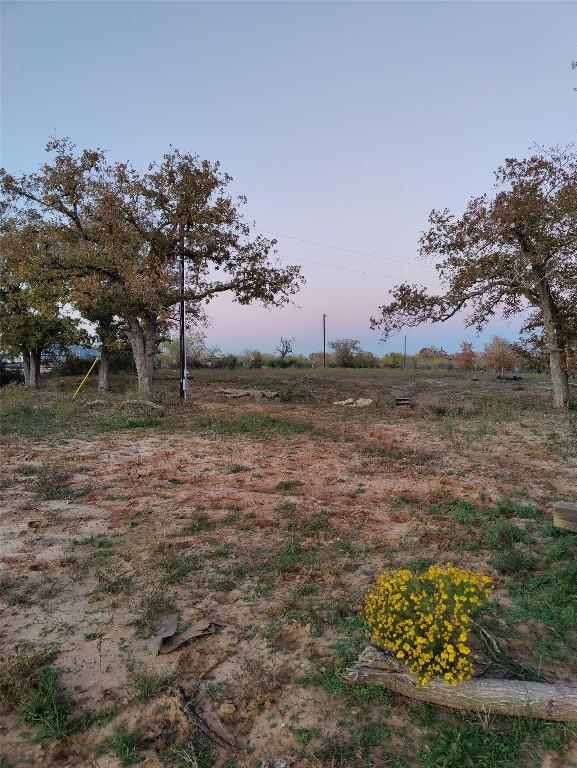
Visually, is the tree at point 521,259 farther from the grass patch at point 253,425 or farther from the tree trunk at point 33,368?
the tree trunk at point 33,368

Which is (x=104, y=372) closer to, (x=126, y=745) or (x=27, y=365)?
(x=27, y=365)

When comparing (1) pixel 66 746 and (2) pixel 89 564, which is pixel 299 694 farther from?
(2) pixel 89 564

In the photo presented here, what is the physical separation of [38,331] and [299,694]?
23.0 m

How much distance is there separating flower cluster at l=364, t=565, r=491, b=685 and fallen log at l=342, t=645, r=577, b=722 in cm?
8

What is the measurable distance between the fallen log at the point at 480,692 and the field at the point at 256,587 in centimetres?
6

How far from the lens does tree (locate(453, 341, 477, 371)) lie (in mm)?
42438

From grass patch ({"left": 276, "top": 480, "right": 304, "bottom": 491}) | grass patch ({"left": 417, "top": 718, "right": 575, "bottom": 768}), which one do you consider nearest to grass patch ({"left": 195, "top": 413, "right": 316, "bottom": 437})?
grass patch ({"left": 276, "top": 480, "right": 304, "bottom": 491})

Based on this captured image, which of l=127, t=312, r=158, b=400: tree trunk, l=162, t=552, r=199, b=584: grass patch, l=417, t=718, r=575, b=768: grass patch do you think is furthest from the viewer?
l=127, t=312, r=158, b=400: tree trunk

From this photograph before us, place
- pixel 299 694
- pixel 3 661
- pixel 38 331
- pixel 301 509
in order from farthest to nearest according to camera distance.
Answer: pixel 38 331 < pixel 301 509 < pixel 3 661 < pixel 299 694

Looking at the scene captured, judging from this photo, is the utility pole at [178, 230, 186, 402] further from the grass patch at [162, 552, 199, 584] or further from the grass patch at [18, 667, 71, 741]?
the grass patch at [18, 667, 71, 741]

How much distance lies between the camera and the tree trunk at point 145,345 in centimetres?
1878

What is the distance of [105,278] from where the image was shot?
59.8 feet

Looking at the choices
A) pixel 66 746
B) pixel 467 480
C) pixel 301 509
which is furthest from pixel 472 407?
pixel 66 746

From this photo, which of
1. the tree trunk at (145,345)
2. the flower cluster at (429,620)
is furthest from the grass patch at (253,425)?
the flower cluster at (429,620)
